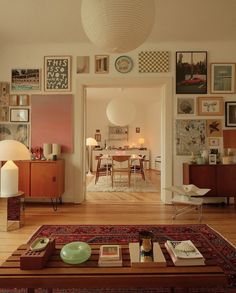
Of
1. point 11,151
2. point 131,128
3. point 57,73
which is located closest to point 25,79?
point 57,73

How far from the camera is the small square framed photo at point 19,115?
4.84 m

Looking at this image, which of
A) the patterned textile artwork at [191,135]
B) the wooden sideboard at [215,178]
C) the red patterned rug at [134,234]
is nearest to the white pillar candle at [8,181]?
the red patterned rug at [134,234]

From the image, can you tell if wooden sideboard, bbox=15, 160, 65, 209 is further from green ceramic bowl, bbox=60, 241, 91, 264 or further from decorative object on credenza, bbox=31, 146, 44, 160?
green ceramic bowl, bbox=60, 241, 91, 264

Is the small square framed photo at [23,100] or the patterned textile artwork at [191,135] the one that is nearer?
the patterned textile artwork at [191,135]

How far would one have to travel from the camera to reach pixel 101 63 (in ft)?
15.6

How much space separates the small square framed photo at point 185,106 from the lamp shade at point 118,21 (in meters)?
2.84

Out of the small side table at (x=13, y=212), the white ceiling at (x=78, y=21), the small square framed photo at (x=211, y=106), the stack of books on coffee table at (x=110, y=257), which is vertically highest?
the white ceiling at (x=78, y=21)

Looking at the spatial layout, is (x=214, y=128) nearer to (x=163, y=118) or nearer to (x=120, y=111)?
(x=163, y=118)

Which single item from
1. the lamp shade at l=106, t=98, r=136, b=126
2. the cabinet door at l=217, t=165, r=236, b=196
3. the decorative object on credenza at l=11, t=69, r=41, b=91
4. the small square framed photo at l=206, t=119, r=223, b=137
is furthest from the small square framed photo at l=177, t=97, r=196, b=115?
the decorative object on credenza at l=11, t=69, r=41, b=91

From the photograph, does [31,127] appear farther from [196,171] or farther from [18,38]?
[196,171]

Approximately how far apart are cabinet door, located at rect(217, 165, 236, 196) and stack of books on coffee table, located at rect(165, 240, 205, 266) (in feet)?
9.62

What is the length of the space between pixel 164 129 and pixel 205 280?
3.55m

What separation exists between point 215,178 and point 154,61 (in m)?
2.37

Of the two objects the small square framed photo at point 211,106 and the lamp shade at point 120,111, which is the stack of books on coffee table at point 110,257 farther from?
the lamp shade at point 120,111
